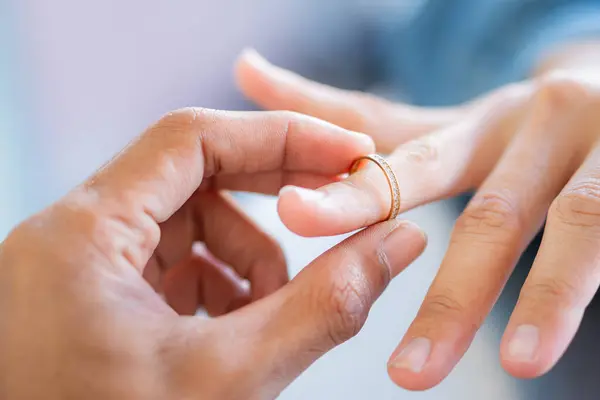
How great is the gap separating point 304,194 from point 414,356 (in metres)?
0.16

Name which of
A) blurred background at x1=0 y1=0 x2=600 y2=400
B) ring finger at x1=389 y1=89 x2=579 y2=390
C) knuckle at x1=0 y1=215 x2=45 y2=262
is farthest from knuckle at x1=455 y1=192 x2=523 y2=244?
knuckle at x1=0 y1=215 x2=45 y2=262

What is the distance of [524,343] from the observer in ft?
1.50

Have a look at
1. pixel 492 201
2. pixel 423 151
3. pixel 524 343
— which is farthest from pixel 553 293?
pixel 423 151

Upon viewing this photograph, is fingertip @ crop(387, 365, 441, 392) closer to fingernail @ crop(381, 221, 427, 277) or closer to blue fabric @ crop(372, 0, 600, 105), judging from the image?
fingernail @ crop(381, 221, 427, 277)

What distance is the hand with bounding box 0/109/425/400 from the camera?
0.40m

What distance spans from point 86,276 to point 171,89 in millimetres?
980

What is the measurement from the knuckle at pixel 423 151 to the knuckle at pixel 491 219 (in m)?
0.09

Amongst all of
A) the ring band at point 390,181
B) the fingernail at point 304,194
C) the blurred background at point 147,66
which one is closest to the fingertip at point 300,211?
the fingernail at point 304,194

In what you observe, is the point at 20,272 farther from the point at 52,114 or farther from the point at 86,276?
the point at 52,114

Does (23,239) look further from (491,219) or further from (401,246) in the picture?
(491,219)

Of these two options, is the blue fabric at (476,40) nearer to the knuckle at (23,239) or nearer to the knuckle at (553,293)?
the knuckle at (553,293)

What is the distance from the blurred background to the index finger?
0.29 m

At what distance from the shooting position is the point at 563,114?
696mm

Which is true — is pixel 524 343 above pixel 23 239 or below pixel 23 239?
below
